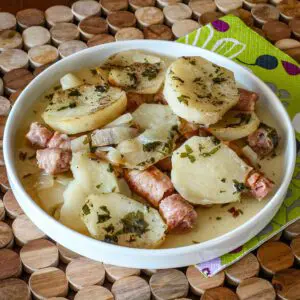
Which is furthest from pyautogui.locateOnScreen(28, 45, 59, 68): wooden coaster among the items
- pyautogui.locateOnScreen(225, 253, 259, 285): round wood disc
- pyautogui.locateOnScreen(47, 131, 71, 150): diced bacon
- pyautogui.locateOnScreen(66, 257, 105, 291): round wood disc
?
pyautogui.locateOnScreen(225, 253, 259, 285): round wood disc

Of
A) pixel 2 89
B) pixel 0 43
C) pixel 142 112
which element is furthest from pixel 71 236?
pixel 0 43

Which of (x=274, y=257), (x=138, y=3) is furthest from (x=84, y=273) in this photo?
(x=138, y=3)

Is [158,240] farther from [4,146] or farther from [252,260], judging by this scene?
[4,146]

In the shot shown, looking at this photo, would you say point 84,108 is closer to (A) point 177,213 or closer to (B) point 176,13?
(A) point 177,213

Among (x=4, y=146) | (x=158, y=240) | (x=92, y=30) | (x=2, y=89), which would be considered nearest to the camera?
(x=158, y=240)

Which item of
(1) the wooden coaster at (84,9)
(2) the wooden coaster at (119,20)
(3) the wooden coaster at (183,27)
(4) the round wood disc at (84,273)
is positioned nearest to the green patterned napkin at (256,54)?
(3) the wooden coaster at (183,27)

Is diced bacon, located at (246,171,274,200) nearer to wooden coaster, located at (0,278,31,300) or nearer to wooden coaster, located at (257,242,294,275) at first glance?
wooden coaster, located at (257,242,294,275)

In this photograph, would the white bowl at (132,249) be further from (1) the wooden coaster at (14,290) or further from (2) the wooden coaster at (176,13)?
(2) the wooden coaster at (176,13)
